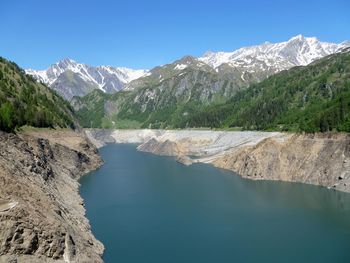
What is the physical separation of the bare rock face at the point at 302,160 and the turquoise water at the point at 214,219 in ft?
13.4

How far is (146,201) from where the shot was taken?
8488cm

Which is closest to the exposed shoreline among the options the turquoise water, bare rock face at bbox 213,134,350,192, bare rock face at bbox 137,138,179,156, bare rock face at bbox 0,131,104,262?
bare rock face at bbox 213,134,350,192

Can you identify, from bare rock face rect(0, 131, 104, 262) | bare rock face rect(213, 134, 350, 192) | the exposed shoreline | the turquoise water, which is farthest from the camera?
the exposed shoreline

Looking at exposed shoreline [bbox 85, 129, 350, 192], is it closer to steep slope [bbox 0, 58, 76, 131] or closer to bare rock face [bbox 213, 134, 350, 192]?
bare rock face [bbox 213, 134, 350, 192]

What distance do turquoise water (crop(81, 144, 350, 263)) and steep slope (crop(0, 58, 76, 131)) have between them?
20.5 metres

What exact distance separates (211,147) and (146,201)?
82.2 m

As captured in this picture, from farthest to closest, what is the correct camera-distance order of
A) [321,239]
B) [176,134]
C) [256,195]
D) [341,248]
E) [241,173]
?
[176,134] → [241,173] → [256,195] → [321,239] → [341,248]

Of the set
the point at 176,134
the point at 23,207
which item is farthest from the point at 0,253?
the point at 176,134

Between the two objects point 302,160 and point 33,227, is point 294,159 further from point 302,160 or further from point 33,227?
point 33,227

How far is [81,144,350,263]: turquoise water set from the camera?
55531 millimetres

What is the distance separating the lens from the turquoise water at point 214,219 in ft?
182

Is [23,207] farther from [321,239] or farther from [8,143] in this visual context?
[321,239]

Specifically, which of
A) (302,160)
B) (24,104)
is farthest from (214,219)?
(24,104)

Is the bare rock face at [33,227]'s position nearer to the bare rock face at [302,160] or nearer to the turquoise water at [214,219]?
the turquoise water at [214,219]
